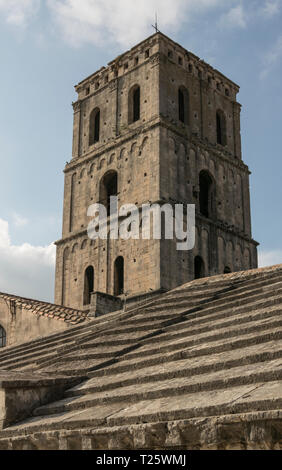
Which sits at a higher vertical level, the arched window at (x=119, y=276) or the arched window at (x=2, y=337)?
the arched window at (x=119, y=276)

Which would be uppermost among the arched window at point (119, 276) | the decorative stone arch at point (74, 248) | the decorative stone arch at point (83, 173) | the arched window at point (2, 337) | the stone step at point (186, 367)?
the decorative stone arch at point (83, 173)

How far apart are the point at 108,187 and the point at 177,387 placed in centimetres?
2808

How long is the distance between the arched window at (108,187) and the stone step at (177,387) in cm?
2611

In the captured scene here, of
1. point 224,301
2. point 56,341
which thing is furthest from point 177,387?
point 56,341

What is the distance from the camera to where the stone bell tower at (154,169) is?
1164 inches

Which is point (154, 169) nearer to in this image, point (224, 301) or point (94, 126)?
point (94, 126)

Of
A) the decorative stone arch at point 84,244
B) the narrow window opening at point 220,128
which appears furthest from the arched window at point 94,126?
the narrow window opening at point 220,128

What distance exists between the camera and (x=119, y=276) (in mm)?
30438

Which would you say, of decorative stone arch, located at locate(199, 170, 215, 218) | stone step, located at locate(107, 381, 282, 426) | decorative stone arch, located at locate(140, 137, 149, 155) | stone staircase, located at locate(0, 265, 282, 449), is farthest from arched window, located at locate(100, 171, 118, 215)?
stone step, located at locate(107, 381, 282, 426)

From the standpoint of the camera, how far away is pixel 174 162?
101ft

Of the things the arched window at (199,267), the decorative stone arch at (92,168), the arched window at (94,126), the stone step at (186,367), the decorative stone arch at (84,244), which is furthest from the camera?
the arched window at (94,126)

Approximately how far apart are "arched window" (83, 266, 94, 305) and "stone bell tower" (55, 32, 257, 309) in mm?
50

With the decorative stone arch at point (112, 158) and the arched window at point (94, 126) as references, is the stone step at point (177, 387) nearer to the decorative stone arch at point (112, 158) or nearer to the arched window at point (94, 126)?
the decorative stone arch at point (112, 158)

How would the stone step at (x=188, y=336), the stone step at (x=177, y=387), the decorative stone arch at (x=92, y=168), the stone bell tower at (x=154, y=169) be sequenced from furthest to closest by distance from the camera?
the decorative stone arch at (x=92, y=168) → the stone bell tower at (x=154, y=169) → the stone step at (x=188, y=336) → the stone step at (x=177, y=387)
